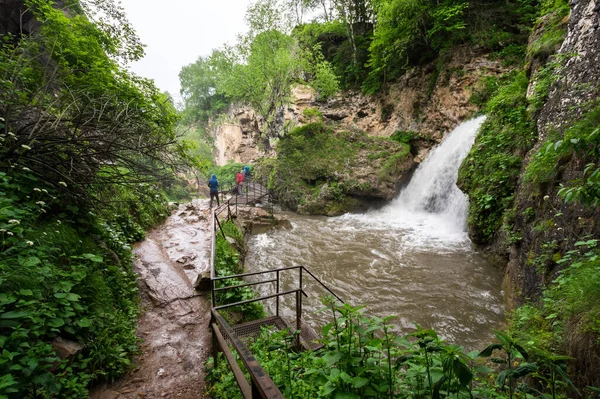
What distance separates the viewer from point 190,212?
11.9 metres

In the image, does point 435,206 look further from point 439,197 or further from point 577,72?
point 577,72

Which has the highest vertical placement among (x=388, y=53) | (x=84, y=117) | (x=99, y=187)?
(x=388, y=53)

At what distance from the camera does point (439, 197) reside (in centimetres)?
1209

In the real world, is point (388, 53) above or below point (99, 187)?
→ above

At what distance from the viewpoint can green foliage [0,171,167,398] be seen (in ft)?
→ 7.36

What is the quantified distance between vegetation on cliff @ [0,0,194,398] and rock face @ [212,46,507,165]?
1465 centimetres

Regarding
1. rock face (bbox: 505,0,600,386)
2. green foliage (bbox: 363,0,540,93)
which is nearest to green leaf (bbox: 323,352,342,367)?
rock face (bbox: 505,0,600,386)

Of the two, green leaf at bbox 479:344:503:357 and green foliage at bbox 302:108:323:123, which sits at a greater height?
green foliage at bbox 302:108:323:123

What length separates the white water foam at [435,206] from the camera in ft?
33.1

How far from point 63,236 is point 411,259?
8579 mm

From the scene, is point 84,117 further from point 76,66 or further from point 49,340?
point 49,340

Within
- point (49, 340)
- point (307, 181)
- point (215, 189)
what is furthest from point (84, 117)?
point (307, 181)

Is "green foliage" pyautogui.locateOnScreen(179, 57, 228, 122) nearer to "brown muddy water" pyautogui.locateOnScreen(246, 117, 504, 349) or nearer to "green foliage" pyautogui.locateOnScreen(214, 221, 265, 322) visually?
"brown muddy water" pyautogui.locateOnScreen(246, 117, 504, 349)

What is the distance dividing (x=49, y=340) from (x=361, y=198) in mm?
14643
